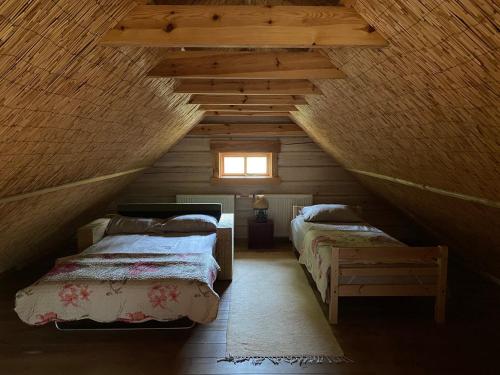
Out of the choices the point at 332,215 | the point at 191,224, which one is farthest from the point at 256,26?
the point at 332,215

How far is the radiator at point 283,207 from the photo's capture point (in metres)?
6.00

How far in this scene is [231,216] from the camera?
16.2 feet

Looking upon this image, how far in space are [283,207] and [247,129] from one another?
125cm

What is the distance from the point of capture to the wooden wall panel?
6062 millimetres

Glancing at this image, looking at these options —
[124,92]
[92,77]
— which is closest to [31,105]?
[92,77]

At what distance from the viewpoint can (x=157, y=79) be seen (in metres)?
2.93

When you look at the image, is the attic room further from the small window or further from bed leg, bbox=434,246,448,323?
the small window

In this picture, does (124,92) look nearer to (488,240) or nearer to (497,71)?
(497,71)

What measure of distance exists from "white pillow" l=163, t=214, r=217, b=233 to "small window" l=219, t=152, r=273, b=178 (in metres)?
1.87

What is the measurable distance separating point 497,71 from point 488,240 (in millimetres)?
2474

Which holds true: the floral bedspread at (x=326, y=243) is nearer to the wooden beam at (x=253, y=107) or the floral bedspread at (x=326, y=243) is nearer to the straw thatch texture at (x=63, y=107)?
the wooden beam at (x=253, y=107)

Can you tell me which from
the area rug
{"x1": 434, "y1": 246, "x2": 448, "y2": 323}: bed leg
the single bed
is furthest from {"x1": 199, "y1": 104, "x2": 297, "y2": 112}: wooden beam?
{"x1": 434, "y1": 246, "x2": 448, "y2": 323}: bed leg

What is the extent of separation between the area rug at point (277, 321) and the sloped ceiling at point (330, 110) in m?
1.42

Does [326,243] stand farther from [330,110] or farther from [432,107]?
[432,107]
